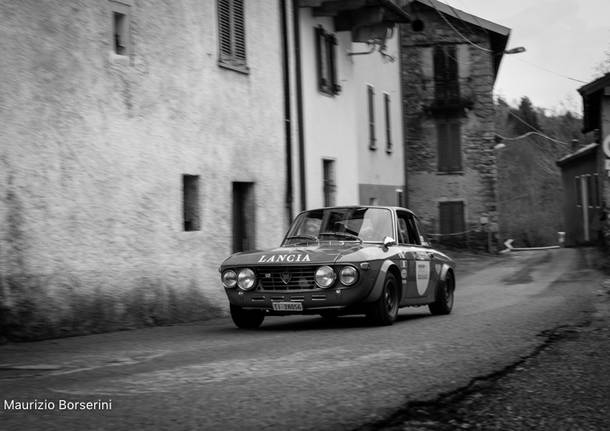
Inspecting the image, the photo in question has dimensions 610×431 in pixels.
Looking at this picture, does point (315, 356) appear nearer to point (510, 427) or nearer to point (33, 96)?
point (510, 427)

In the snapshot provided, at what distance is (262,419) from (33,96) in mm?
7875

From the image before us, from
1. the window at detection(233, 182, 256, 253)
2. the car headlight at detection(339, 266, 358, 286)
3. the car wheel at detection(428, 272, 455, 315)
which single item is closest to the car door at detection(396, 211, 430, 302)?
the car wheel at detection(428, 272, 455, 315)

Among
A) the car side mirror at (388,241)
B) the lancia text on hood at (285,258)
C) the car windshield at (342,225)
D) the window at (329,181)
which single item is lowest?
the lancia text on hood at (285,258)

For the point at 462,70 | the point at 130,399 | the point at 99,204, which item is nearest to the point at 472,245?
the point at 462,70

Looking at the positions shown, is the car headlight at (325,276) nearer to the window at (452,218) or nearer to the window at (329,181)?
the window at (329,181)

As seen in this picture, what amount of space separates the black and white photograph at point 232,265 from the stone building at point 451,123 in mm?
12298

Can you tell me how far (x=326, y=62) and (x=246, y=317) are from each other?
40.4ft

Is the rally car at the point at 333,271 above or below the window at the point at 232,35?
below

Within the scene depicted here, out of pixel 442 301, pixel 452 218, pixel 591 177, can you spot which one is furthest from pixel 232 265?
pixel 591 177

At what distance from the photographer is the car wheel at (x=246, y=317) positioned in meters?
11.9

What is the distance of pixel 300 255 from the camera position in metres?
11.4

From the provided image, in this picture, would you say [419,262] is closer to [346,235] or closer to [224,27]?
[346,235]

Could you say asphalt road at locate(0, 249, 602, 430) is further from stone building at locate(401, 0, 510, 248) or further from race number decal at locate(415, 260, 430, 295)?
stone building at locate(401, 0, 510, 248)

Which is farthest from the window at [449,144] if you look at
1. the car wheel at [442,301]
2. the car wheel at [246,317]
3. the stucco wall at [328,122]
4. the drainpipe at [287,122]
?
the car wheel at [246,317]
